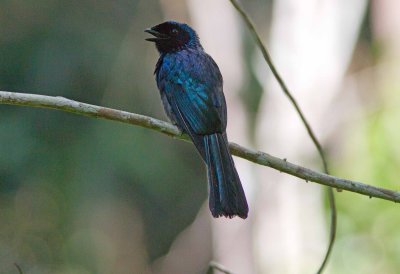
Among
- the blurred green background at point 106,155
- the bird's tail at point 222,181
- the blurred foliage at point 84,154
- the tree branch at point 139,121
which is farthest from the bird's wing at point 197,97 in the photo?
the blurred foliage at point 84,154

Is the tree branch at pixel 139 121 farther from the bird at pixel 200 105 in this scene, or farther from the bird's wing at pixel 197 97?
the bird's wing at pixel 197 97

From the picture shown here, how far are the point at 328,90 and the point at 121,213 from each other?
16.1 feet

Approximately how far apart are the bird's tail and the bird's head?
3.76 ft

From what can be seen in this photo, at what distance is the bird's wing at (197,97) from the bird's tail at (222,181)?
0.12 meters

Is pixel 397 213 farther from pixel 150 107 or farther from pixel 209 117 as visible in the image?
pixel 209 117

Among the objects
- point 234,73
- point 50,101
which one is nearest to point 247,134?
point 234,73

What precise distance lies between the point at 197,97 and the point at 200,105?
100mm

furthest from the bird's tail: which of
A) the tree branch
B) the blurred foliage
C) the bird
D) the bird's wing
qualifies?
the blurred foliage

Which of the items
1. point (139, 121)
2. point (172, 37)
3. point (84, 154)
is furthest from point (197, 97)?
point (84, 154)

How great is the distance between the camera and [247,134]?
10.3m

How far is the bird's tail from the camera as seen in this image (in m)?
4.31

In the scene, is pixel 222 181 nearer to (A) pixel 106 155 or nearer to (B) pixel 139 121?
(B) pixel 139 121

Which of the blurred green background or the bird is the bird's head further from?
the blurred green background

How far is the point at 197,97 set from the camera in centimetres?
521
